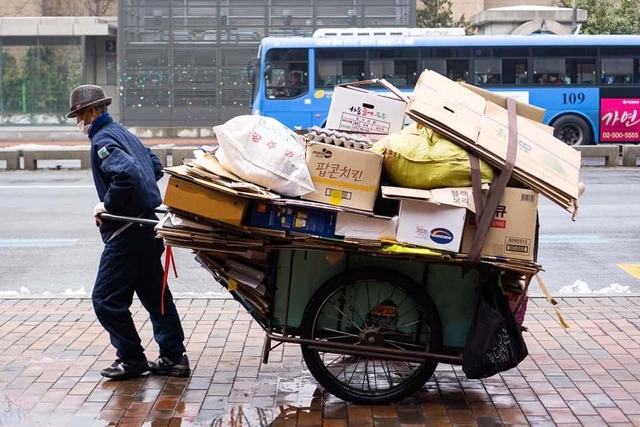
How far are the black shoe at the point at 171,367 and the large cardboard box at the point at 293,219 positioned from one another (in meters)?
1.32

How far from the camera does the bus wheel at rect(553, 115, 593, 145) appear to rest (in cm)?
2477

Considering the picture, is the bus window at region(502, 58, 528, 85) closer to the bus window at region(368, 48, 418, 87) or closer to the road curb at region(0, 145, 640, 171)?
the bus window at region(368, 48, 418, 87)

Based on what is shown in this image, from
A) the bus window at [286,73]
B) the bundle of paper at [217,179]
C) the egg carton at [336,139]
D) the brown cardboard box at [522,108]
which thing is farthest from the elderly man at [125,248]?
the bus window at [286,73]

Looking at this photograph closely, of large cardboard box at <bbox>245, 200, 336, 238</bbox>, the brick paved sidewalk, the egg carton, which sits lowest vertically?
the brick paved sidewalk

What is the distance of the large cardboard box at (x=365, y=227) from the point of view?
16.2 ft

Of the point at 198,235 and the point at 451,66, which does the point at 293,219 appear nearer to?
the point at 198,235

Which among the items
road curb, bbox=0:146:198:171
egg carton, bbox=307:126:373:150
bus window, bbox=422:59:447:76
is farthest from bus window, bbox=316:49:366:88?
egg carton, bbox=307:126:373:150

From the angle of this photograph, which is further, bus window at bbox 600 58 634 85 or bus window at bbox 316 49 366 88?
bus window at bbox 316 49 366 88

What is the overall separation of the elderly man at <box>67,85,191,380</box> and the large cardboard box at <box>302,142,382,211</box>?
1165 mm

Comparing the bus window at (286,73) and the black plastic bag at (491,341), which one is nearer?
the black plastic bag at (491,341)

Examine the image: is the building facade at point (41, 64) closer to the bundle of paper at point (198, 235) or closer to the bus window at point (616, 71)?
the bus window at point (616, 71)

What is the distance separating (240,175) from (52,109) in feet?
109

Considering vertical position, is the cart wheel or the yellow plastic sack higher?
the yellow plastic sack

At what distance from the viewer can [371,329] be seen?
527 cm
